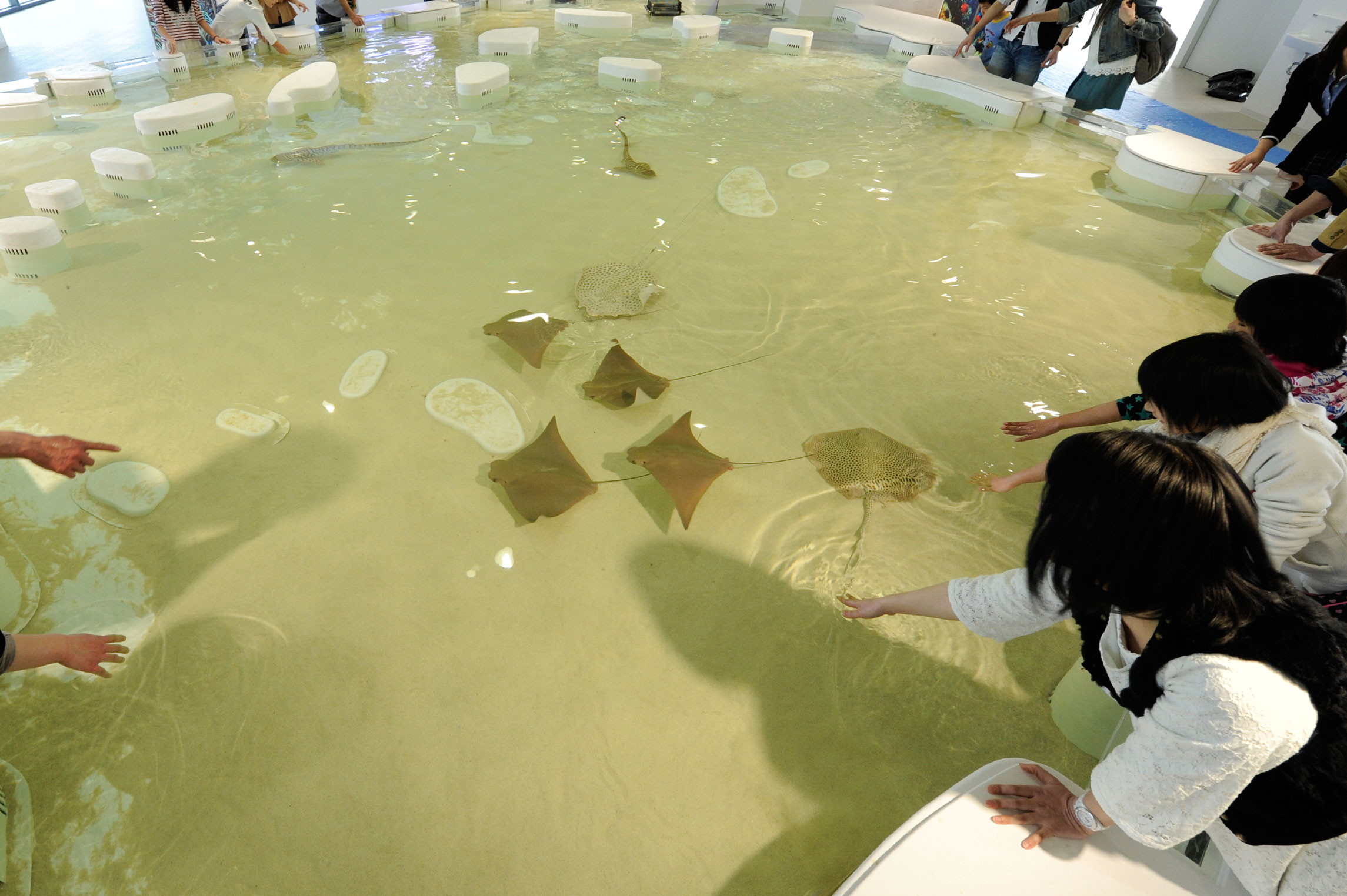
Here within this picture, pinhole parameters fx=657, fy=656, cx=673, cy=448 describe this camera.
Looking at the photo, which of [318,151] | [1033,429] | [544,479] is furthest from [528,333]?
[318,151]

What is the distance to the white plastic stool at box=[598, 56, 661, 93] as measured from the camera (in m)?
7.39

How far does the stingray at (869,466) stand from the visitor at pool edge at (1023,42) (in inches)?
228

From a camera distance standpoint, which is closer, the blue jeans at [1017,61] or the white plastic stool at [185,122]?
the white plastic stool at [185,122]

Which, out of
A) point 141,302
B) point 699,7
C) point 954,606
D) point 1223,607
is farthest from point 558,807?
point 699,7

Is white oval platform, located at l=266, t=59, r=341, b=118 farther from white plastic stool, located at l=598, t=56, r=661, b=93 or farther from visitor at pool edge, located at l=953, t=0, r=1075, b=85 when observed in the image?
visitor at pool edge, located at l=953, t=0, r=1075, b=85

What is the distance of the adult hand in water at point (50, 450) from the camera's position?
2.04 meters

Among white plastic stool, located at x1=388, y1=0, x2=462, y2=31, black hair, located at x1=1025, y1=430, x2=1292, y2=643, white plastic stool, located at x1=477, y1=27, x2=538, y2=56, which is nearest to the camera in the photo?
black hair, located at x1=1025, y1=430, x2=1292, y2=643

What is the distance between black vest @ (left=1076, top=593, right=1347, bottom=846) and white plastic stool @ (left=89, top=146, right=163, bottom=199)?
6491mm

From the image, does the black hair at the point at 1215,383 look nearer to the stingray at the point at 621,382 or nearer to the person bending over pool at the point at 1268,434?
the person bending over pool at the point at 1268,434

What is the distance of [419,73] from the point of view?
24.2ft

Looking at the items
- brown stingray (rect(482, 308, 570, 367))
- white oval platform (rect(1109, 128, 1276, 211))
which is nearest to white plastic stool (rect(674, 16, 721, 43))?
white oval platform (rect(1109, 128, 1276, 211))

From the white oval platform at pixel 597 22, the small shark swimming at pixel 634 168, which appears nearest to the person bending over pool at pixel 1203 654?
the small shark swimming at pixel 634 168

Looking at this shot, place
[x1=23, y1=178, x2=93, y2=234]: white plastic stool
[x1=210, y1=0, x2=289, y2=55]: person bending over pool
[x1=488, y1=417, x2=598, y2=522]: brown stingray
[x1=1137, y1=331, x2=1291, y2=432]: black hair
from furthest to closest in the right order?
[x1=210, y1=0, x2=289, y2=55]: person bending over pool < [x1=23, y1=178, x2=93, y2=234]: white plastic stool < [x1=488, y1=417, x2=598, y2=522]: brown stingray < [x1=1137, y1=331, x2=1291, y2=432]: black hair

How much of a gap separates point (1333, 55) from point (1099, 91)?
2.75 metres
